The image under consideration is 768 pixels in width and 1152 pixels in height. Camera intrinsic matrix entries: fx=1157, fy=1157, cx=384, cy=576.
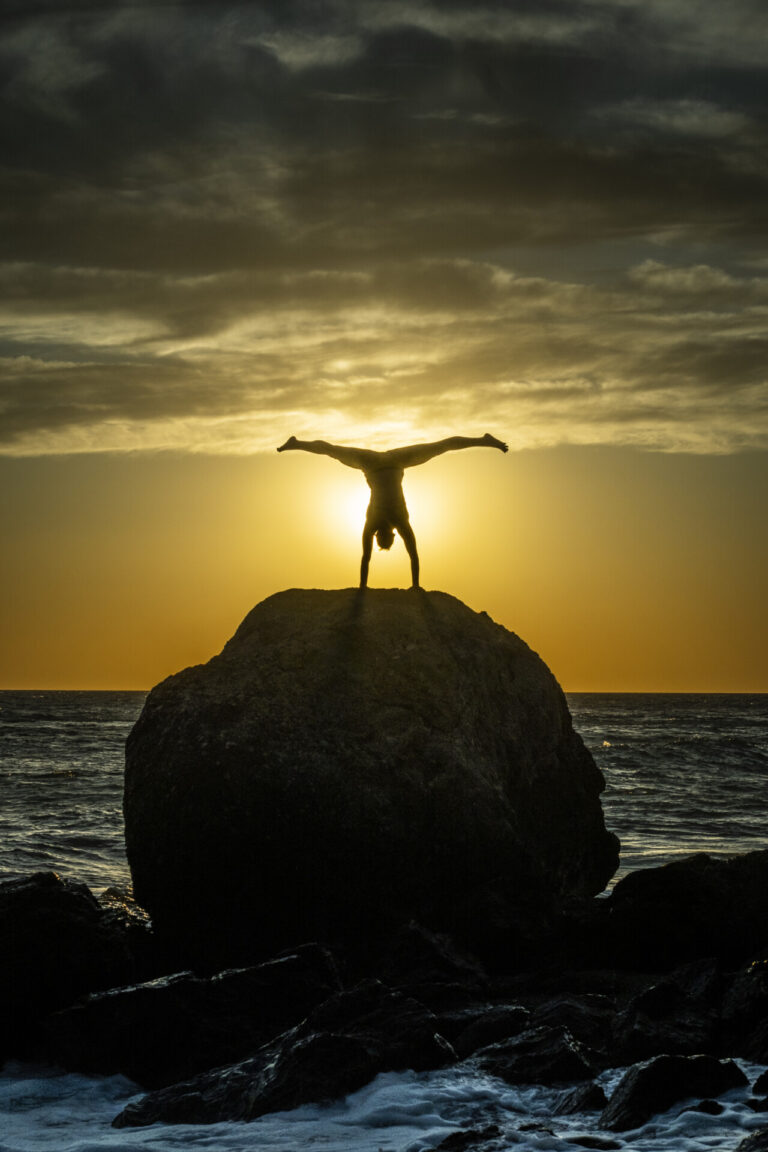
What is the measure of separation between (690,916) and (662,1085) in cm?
408

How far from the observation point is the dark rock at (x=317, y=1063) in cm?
733

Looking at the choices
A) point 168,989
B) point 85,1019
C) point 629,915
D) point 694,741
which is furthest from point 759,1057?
point 694,741

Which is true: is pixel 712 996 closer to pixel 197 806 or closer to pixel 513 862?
pixel 513 862

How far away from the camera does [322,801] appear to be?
11.5 m

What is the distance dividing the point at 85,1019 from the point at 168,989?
0.66 m

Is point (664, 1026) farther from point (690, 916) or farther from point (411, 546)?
point (411, 546)

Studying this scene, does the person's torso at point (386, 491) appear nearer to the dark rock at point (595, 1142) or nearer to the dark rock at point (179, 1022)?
the dark rock at point (179, 1022)

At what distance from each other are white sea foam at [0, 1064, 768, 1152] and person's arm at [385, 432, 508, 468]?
8427 mm

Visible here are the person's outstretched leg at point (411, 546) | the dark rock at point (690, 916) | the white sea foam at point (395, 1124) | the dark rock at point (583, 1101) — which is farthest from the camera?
the person's outstretched leg at point (411, 546)

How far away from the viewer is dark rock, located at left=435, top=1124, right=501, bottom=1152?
6.61m

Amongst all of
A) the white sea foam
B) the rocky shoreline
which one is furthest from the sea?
the rocky shoreline

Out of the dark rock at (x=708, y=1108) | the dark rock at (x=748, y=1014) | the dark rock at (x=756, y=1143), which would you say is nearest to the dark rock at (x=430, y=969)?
the dark rock at (x=748, y=1014)

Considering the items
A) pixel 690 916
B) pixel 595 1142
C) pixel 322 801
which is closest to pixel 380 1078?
pixel 595 1142

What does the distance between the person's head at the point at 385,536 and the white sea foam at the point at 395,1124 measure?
25.9 feet
